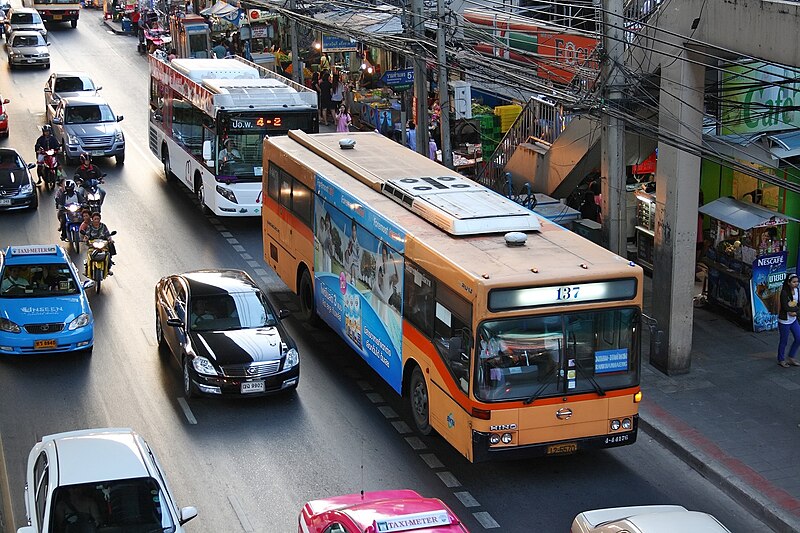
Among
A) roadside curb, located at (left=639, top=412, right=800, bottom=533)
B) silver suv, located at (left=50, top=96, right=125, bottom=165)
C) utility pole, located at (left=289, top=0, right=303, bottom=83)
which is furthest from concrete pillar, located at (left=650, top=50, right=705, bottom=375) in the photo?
utility pole, located at (left=289, top=0, right=303, bottom=83)

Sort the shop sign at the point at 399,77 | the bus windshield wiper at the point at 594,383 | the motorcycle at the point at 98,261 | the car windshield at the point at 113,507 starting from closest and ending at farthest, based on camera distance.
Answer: the car windshield at the point at 113,507 < the bus windshield wiper at the point at 594,383 < the motorcycle at the point at 98,261 < the shop sign at the point at 399,77

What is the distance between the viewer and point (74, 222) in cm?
2784

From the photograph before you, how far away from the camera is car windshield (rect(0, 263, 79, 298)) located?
68.7 ft

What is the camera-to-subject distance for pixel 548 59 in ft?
101

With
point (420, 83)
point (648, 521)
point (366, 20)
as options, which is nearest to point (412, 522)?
point (648, 521)

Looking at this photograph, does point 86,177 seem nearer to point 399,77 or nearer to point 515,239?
point 399,77

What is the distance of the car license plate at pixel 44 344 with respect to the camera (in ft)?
66.5

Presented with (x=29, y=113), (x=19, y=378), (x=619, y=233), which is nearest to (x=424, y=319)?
(x=619, y=233)

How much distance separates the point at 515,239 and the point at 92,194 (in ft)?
47.6

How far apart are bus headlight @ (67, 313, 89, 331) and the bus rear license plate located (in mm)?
8783

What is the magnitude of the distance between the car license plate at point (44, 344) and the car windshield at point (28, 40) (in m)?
37.5

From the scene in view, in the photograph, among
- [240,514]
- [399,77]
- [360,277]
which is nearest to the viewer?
[240,514]

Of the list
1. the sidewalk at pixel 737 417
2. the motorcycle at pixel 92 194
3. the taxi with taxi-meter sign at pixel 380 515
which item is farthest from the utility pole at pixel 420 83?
the taxi with taxi-meter sign at pixel 380 515

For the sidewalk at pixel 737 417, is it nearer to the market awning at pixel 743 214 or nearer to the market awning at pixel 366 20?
the market awning at pixel 743 214
